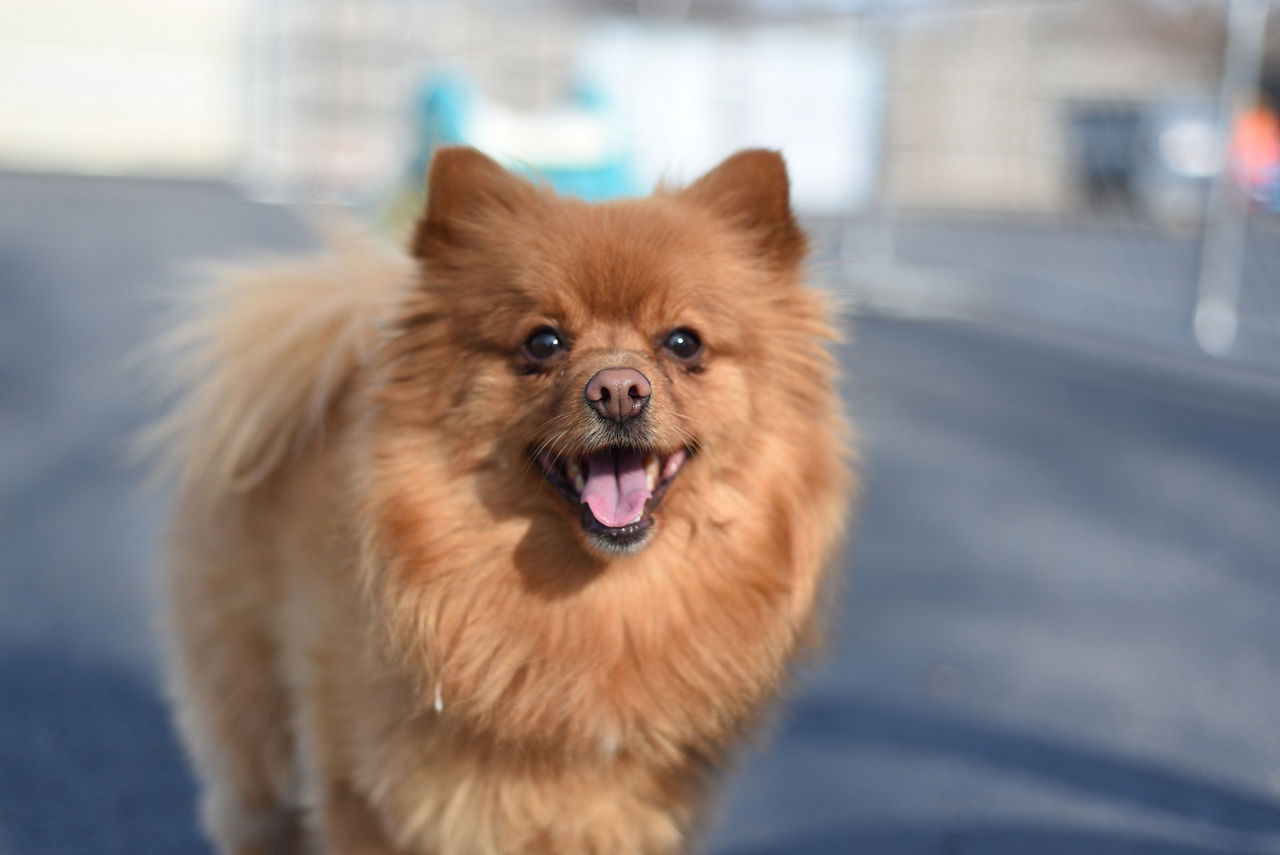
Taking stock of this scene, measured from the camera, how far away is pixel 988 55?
35.5 feet

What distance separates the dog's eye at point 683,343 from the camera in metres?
2.88

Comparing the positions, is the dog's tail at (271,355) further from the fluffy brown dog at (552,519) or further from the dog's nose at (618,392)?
the dog's nose at (618,392)

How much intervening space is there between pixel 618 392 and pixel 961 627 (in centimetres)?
298

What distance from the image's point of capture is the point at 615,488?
2746mm

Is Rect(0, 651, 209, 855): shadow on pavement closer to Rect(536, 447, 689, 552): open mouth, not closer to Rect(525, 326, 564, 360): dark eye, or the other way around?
Rect(536, 447, 689, 552): open mouth

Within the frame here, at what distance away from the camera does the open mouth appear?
8.77 ft

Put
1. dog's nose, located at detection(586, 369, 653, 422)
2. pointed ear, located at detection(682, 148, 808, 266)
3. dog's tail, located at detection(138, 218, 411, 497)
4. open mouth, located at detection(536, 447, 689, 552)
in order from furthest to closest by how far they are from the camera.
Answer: dog's tail, located at detection(138, 218, 411, 497) → pointed ear, located at detection(682, 148, 808, 266) → open mouth, located at detection(536, 447, 689, 552) → dog's nose, located at detection(586, 369, 653, 422)

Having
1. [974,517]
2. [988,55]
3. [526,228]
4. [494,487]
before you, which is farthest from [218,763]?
[988,55]

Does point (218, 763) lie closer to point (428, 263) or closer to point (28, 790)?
point (28, 790)

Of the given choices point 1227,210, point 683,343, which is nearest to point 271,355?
point 683,343

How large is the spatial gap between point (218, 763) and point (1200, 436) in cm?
636

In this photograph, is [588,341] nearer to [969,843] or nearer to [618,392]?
[618,392]

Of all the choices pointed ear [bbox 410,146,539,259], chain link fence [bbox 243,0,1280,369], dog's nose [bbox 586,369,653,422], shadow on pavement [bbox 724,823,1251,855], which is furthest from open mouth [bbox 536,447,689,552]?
chain link fence [bbox 243,0,1280,369]

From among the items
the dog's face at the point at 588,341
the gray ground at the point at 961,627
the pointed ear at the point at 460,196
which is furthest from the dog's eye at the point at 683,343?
the gray ground at the point at 961,627
